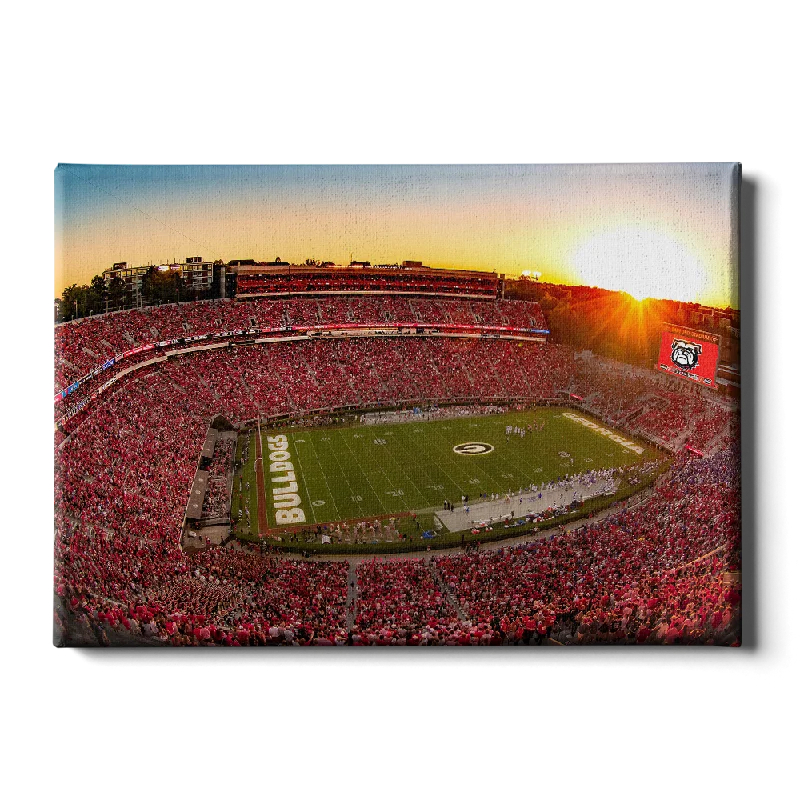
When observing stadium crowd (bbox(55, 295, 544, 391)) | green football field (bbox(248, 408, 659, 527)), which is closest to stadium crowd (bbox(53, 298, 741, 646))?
stadium crowd (bbox(55, 295, 544, 391))

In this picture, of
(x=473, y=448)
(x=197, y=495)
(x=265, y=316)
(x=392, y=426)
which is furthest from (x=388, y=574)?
(x=265, y=316)

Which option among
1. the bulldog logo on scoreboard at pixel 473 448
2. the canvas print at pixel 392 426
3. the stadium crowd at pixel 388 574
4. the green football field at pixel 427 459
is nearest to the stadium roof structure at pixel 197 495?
the canvas print at pixel 392 426

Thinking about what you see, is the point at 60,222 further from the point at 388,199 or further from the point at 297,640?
the point at 297,640

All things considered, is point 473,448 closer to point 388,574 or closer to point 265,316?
point 265,316

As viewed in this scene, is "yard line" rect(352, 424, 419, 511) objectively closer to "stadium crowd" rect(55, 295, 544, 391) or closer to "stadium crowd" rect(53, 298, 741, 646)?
"stadium crowd" rect(53, 298, 741, 646)

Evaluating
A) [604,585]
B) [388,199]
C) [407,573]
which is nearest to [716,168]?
[388,199]
